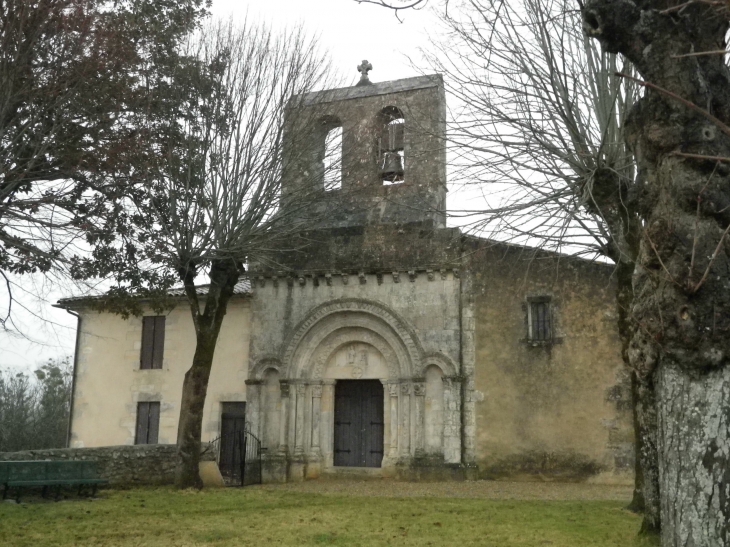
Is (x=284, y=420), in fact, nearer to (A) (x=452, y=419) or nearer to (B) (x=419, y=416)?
(B) (x=419, y=416)

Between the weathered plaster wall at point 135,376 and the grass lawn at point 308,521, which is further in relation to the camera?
the weathered plaster wall at point 135,376

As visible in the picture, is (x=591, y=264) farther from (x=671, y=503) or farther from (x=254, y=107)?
(x=671, y=503)

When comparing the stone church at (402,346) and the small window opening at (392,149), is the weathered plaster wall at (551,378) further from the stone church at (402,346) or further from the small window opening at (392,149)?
the small window opening at (392,149)

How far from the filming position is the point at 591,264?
1486cm

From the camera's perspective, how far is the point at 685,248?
178 inches

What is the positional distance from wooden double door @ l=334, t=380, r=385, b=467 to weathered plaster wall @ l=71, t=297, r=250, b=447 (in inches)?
92.8

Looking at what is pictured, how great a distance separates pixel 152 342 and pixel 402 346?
6.55 meters

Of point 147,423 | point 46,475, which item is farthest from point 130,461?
point 147,423

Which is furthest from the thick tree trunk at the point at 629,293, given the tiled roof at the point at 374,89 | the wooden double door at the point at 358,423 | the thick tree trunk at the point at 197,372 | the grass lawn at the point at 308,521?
the thick tree trunk at the point at 197,372

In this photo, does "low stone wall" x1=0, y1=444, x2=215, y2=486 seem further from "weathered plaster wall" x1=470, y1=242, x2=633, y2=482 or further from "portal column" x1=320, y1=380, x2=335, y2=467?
"weathered plaster wall" x1=470, y1=242, x2=633, y2=482

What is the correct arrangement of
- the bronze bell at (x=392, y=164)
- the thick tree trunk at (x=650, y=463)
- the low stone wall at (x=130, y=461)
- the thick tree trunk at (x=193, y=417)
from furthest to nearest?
the bronze bell at (x=392, y=164) < the thick tree trunk at (x=193, y=417) < the low stone wall at (x=130, y=461) < the thick tree trunk at (x=650, y=463)

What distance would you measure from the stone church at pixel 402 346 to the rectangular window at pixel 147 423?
34mm

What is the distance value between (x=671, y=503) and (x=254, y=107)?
11470 millimetres

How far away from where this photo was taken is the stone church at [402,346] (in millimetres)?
14508
